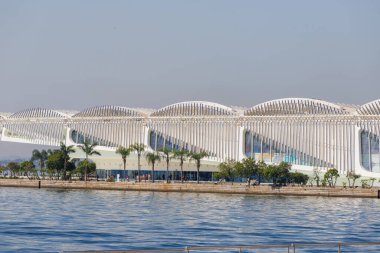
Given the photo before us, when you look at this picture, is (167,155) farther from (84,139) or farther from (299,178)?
(299,178)

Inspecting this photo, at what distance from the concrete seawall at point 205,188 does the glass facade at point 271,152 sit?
12.5 meters

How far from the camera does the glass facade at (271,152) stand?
338ft

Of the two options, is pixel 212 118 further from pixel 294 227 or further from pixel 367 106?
pixel 294 227

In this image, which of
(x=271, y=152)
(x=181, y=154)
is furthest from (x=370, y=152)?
(x=181, y=154)

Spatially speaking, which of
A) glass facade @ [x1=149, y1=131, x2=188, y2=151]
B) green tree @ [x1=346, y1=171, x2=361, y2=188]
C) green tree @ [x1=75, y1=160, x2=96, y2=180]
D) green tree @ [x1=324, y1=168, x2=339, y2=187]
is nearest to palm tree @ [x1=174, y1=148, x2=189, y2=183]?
glass facade @ [x1=149, y1=131, x2=188, y2=151]

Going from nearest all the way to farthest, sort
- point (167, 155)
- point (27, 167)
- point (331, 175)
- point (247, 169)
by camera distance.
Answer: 1. point (331, 175)
2. point (247, 169)
3. point (167, 155)
4. point (27, 167)

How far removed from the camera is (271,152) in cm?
10638

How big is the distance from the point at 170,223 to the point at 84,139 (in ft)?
231

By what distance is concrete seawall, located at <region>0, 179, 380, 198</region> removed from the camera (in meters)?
86.2

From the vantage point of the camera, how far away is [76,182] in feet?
329

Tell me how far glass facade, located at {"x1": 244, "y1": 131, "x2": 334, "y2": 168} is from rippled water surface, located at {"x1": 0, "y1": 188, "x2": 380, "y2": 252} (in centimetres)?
2933

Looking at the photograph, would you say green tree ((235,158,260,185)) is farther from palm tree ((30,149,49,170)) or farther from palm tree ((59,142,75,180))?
palm tree ((30,149,49,170))

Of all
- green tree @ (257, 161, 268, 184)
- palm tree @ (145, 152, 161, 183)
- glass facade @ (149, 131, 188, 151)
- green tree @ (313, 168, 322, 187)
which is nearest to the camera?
green tree @ (313, 168, 322, 187)

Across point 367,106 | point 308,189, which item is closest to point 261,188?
point 308,189
